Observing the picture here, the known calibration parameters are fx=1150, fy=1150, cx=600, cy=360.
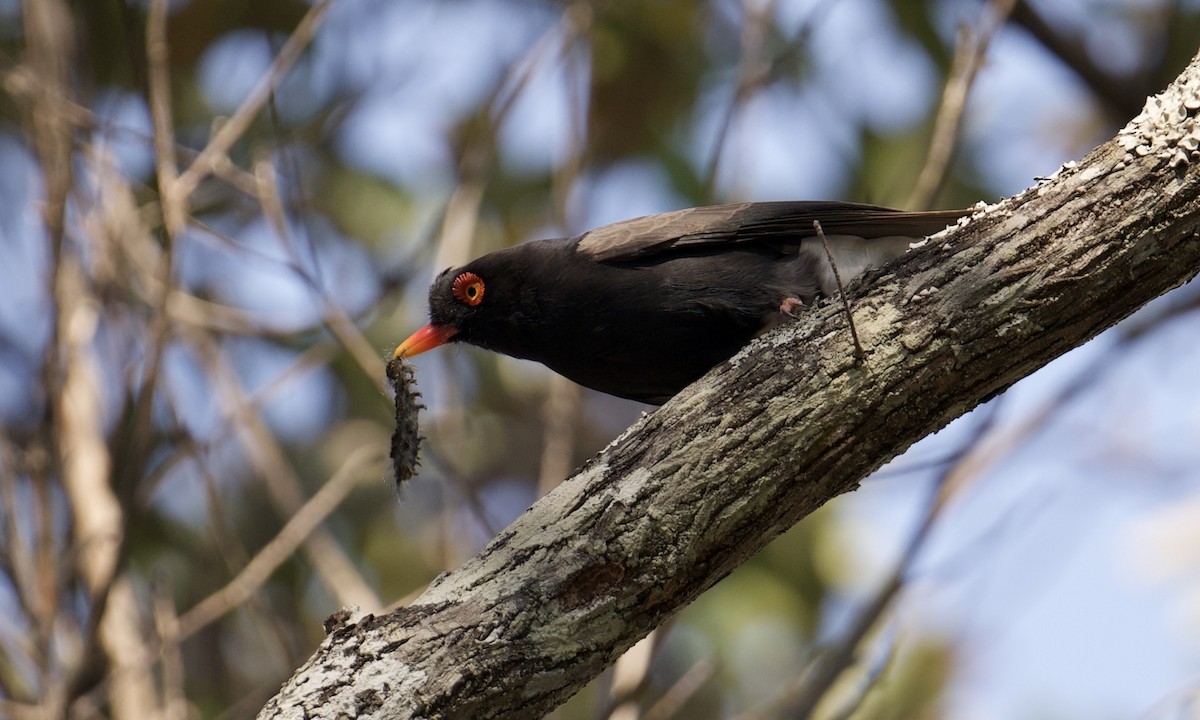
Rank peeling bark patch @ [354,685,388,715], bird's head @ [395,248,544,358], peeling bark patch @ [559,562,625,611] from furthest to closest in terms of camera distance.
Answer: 1. bird's head @ [395,248,544,358]
2. peeling bark patch @ [559,562,625,611]
3. peeling bark patch @ [354,685,388,715]

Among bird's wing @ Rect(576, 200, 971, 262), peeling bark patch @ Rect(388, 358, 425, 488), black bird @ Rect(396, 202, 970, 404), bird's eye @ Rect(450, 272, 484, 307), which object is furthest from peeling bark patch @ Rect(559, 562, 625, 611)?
bird's eye @ Rect(450, 272, 484, 307)

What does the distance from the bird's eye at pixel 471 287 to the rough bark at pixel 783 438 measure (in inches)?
59.7

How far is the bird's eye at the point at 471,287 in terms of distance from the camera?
436 centimetres

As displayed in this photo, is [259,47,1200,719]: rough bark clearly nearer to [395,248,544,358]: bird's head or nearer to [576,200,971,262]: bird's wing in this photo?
[576,200,971,262]: bird's wing

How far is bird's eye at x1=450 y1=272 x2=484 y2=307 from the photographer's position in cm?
436

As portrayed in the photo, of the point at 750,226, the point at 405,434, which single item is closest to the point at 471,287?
the point at 405,434

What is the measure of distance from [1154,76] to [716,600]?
433 centimetres

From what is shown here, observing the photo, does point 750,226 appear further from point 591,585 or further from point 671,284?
point 591,585

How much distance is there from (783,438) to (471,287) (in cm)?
184

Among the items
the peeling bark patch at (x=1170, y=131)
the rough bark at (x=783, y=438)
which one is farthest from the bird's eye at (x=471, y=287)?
the peeling bark patch at (x=1170, y=131)

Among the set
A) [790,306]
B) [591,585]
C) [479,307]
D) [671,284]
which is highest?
[479,307]

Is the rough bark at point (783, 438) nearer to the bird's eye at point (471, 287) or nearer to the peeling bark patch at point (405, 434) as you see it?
the peeling bark patch at point (405, 434)

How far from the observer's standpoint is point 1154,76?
7.25 meters

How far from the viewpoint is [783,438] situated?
286cm
